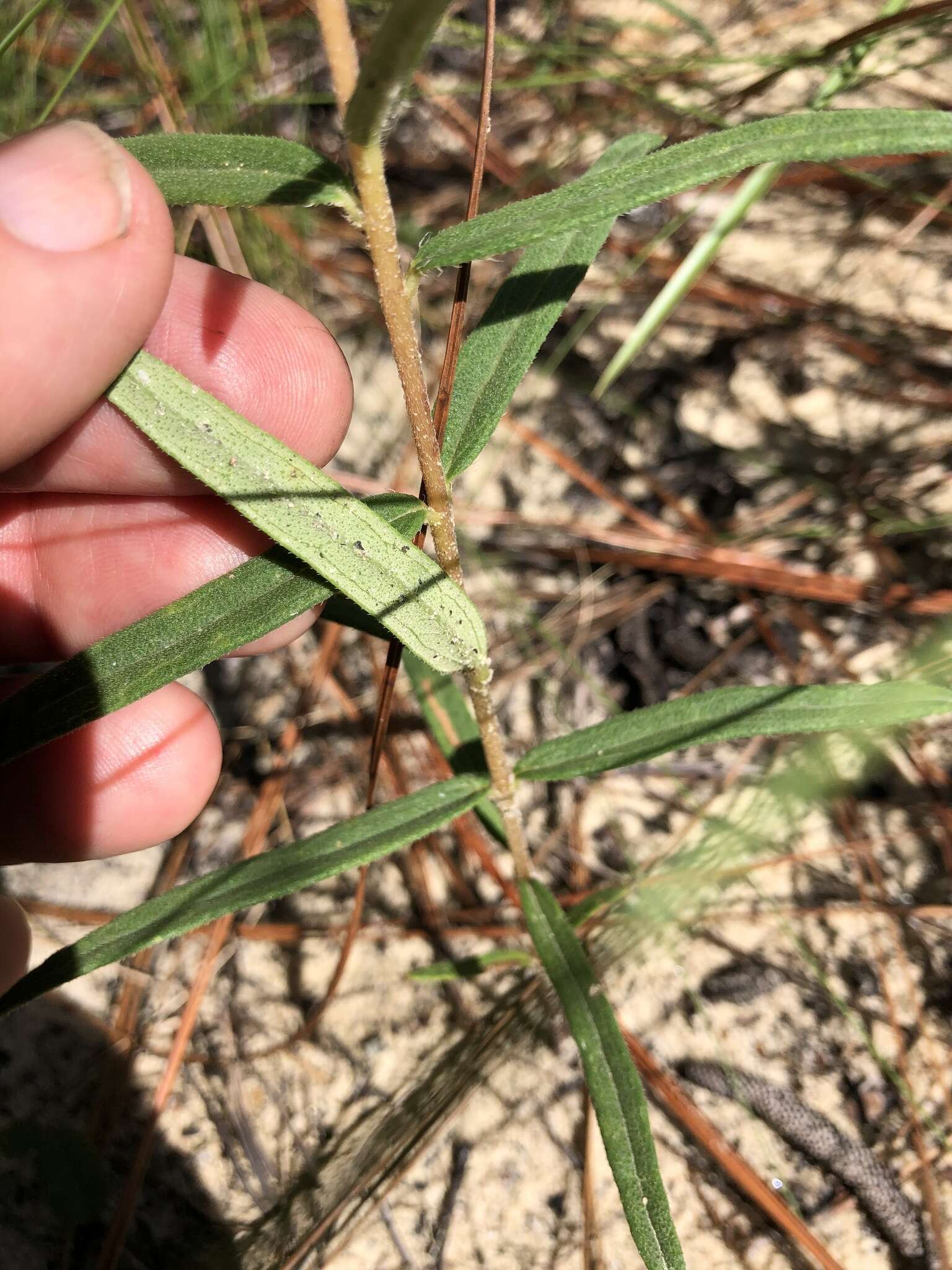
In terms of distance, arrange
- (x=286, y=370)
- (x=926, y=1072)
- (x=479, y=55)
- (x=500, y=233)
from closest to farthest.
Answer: (x=500, y=233) → (x=286, y=370) → (x=926, y=1072) → (x=479, y=55)

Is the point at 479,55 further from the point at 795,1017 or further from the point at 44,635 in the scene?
the point at 795,1017

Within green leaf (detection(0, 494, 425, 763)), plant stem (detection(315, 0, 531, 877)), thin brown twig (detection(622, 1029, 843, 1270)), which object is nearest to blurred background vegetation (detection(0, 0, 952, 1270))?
thin brown twig (detection(622, 1029, 843, 1270))

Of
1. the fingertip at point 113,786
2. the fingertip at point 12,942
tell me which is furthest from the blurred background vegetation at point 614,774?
the fingertip at point 113,786

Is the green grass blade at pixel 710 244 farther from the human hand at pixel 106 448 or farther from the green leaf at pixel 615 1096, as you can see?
the green leaf at pixel 615 1096

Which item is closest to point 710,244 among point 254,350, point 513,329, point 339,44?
point 513,329

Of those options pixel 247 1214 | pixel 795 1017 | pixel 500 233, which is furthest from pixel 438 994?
pixel 500 233

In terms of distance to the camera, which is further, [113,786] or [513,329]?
[113,786]

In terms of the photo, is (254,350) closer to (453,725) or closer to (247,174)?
(247,174)
